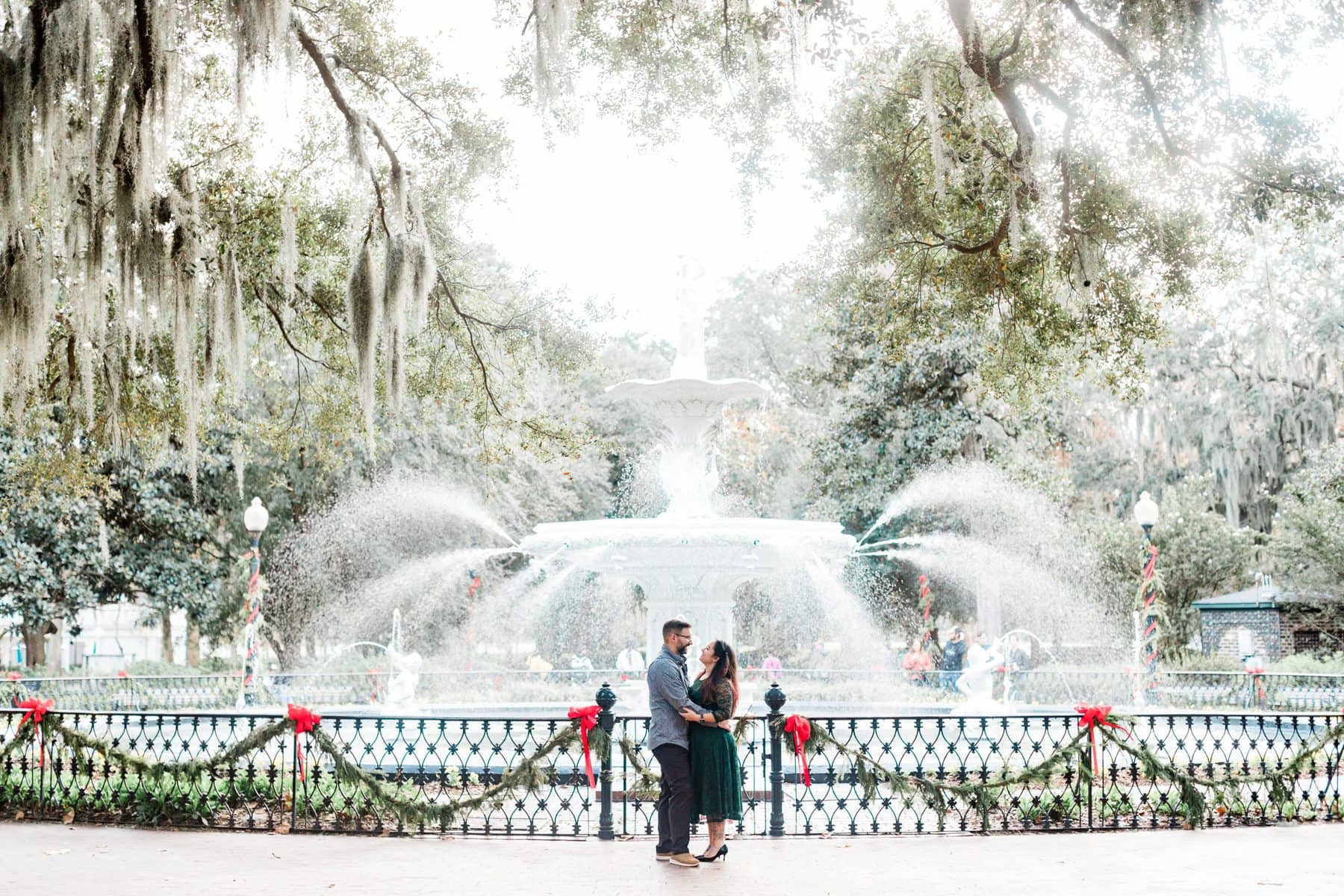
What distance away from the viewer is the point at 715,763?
8.41m

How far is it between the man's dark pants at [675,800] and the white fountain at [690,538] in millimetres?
4959

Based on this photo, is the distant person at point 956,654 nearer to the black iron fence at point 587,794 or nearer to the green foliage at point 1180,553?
the green foliage at point 1180,553

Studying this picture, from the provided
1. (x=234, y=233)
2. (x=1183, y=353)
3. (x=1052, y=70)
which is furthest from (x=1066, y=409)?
(x=234, y=233)

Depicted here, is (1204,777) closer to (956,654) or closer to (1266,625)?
(956,654)

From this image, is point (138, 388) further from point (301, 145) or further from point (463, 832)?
point (463, 832)

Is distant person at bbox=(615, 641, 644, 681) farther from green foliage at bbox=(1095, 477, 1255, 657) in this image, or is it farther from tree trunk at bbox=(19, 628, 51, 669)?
tree trunk at bbox=(19, 628, 51, 669)

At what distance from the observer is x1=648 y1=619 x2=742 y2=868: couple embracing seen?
8.37m

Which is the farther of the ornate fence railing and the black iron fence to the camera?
the ornate fence railing

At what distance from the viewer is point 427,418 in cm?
1797

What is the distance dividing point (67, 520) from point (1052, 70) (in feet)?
68.5

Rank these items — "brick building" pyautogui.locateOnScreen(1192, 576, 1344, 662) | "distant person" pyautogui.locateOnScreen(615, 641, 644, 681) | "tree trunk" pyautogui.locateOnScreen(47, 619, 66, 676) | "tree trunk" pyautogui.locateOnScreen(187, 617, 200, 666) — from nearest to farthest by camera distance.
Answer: "distant person" pyautogui.locateOnScreen(615, 641, 644, 681) → "tree trunk" pyautogui.locateOnScreen(47, 619, 66, 676) → "brick building" pyautogui.locateOnScreen(1192, 576, 1344, 662) → "tree trunk" pyautogui.locateOnScreen(187, 617, 200, 666)

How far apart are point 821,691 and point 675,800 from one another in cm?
1408

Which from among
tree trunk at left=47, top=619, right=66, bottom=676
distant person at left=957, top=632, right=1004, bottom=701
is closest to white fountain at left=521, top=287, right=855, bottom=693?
distant person at left=957, top=632, right=1004, bottom=701

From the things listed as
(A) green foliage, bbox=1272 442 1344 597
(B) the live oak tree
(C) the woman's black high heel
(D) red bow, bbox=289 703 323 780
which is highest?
(B) the live oak tree
